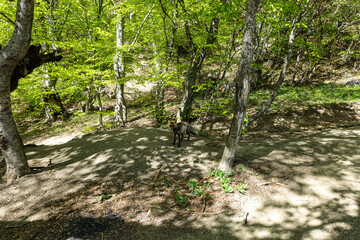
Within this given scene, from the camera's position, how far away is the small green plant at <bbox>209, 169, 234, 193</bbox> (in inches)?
169

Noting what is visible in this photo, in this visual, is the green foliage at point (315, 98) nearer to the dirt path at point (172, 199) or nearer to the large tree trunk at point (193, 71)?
the large tree trunk at point (193, 71)

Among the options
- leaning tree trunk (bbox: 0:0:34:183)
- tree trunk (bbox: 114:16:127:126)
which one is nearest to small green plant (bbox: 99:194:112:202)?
leaning tree trunk (bbox: 0:0:34:183)

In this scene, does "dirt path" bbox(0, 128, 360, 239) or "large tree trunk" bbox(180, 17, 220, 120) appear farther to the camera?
"large tree trunk" bbox(180, 17, 220, 120)

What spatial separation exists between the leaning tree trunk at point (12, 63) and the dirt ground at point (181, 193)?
102 centimetres

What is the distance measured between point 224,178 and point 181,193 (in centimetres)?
125

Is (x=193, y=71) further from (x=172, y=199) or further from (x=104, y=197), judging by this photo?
(x=104, y=197)

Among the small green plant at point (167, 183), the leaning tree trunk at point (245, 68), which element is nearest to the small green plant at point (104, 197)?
the small green plant at point (167, 183)

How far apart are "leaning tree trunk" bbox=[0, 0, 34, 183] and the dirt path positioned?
3.41ft

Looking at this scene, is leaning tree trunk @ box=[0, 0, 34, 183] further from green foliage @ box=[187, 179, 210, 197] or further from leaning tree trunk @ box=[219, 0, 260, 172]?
leaning tree trunk @ box=[219, 0, 260, 172]

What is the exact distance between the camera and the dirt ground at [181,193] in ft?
10.7

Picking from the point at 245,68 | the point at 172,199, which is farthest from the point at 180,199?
the point at 245,68

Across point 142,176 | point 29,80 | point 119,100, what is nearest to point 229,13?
point 142,176

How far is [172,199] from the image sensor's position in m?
4.11

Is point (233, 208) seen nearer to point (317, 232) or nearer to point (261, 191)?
point (261, 191)
